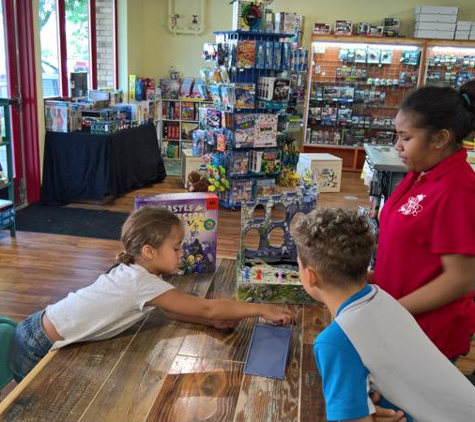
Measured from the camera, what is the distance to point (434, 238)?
1.32m

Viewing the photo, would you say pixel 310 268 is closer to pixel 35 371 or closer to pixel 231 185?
pixel 35 371

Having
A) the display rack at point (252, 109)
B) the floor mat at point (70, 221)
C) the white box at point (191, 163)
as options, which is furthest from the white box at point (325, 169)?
the floor mat at point (70, 221)

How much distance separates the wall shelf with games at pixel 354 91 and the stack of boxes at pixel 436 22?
23 centimetres

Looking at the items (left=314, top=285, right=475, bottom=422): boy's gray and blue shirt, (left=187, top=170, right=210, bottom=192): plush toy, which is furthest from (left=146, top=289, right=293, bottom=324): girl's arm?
(left=187, top=170, right=210, bottom=192): plush toy

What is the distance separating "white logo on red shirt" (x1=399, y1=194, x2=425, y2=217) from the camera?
4.50 feet

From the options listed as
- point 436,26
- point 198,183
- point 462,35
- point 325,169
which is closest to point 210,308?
point 198,183

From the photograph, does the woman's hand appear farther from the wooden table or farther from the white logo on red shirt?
the white logo on red shirt

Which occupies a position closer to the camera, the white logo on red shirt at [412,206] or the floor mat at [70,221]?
the white logo on red shirt at [412,206]

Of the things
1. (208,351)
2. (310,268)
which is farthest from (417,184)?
(208,351)

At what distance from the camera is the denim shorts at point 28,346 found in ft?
5.05

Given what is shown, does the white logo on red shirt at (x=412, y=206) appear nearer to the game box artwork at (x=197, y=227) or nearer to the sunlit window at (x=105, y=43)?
the game box artwork at (x=197, y=227)

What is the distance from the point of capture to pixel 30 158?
18.2ft

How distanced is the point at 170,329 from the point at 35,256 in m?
2.94

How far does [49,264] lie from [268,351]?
296 centimetres
